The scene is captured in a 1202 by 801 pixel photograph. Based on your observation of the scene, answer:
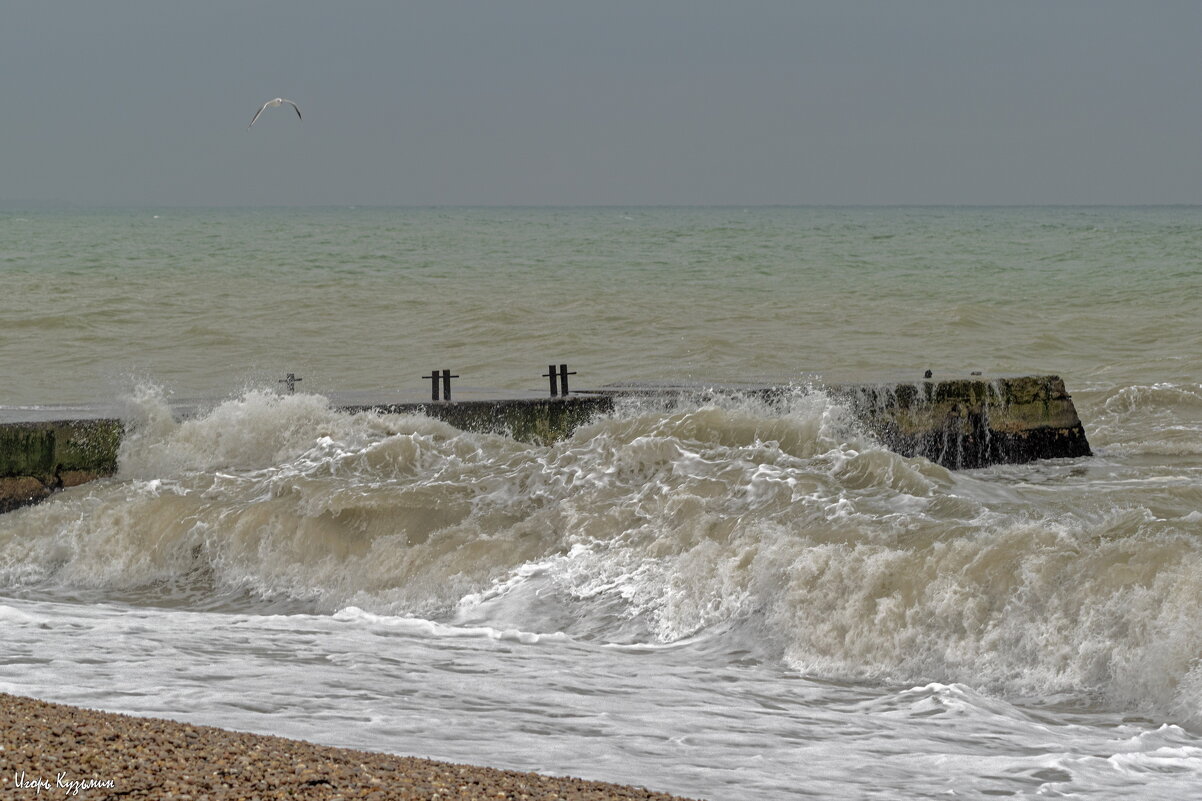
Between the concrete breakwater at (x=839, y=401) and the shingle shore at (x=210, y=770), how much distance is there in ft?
26.9

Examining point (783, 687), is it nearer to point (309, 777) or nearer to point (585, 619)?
point (585, 619)

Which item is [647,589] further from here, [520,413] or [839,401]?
[839,401]

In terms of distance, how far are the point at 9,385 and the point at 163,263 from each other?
35091 mm

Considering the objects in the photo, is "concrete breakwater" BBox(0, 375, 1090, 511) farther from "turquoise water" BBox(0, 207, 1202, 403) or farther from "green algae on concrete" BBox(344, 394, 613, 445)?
"turquoise water" BBox(0, 207, 1202, 403)

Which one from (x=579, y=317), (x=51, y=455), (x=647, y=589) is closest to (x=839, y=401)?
(x=647, y=589)

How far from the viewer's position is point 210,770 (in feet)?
17.6

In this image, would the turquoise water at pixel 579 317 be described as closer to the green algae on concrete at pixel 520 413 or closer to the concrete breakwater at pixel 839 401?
the concrete breakwater at pixel 839 401

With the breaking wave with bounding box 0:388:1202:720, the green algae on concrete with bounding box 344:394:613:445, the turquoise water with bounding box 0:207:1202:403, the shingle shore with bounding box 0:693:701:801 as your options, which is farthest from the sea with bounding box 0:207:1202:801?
the turquoise water with bounding box 0:207:1202:403

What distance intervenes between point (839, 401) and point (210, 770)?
406 inches

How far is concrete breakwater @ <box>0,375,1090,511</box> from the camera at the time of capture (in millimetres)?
13820

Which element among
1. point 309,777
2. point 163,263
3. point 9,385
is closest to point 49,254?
point 163,263

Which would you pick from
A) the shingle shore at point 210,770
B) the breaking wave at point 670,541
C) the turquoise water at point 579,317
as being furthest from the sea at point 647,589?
the turquoise water at point 579,317

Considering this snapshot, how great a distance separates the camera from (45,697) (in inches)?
278

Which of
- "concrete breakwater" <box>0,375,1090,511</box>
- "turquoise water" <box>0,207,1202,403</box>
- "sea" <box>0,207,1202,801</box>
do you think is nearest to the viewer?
"sea" <box>0,207,1202,801</box>
